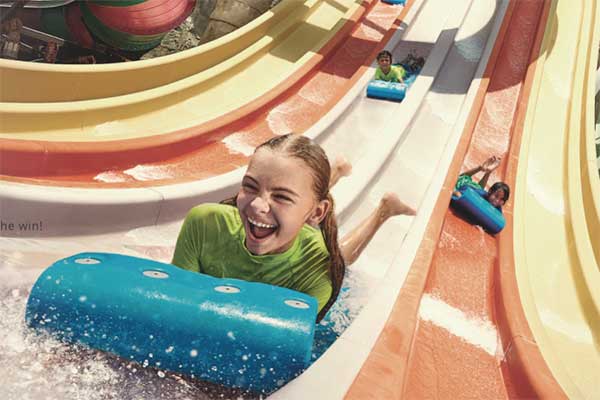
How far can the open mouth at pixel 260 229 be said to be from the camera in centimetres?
188

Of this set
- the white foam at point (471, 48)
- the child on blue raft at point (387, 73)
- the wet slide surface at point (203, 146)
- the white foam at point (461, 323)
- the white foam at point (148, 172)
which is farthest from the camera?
the white foam at point (471, 48)

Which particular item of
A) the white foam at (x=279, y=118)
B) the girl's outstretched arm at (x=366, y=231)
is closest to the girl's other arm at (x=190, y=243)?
the girl's outstretched arm at (x=366, y=231)

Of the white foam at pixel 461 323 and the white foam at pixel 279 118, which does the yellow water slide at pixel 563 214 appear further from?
the white foam at pixel 279 118

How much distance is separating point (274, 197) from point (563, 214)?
3.85 m

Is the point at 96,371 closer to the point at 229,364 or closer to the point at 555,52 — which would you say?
the point at 229,364

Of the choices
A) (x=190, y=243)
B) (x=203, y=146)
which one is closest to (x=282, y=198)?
(x=190, y=243)

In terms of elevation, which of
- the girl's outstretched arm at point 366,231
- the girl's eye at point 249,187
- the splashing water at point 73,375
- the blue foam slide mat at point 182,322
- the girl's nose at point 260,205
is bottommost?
the splashing water at point 73,375

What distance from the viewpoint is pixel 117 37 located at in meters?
5.41

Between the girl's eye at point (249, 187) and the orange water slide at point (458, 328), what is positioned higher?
the girl's eye at point (249, 187)

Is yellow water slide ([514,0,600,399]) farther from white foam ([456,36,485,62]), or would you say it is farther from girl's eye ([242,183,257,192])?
girl's eye ([242,183,257,192])

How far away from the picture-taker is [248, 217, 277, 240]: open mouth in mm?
1879

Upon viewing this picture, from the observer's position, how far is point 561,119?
6.08 metres

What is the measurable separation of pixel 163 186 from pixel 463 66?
5.05 metres

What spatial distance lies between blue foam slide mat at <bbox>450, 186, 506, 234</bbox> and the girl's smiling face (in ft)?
8.42
